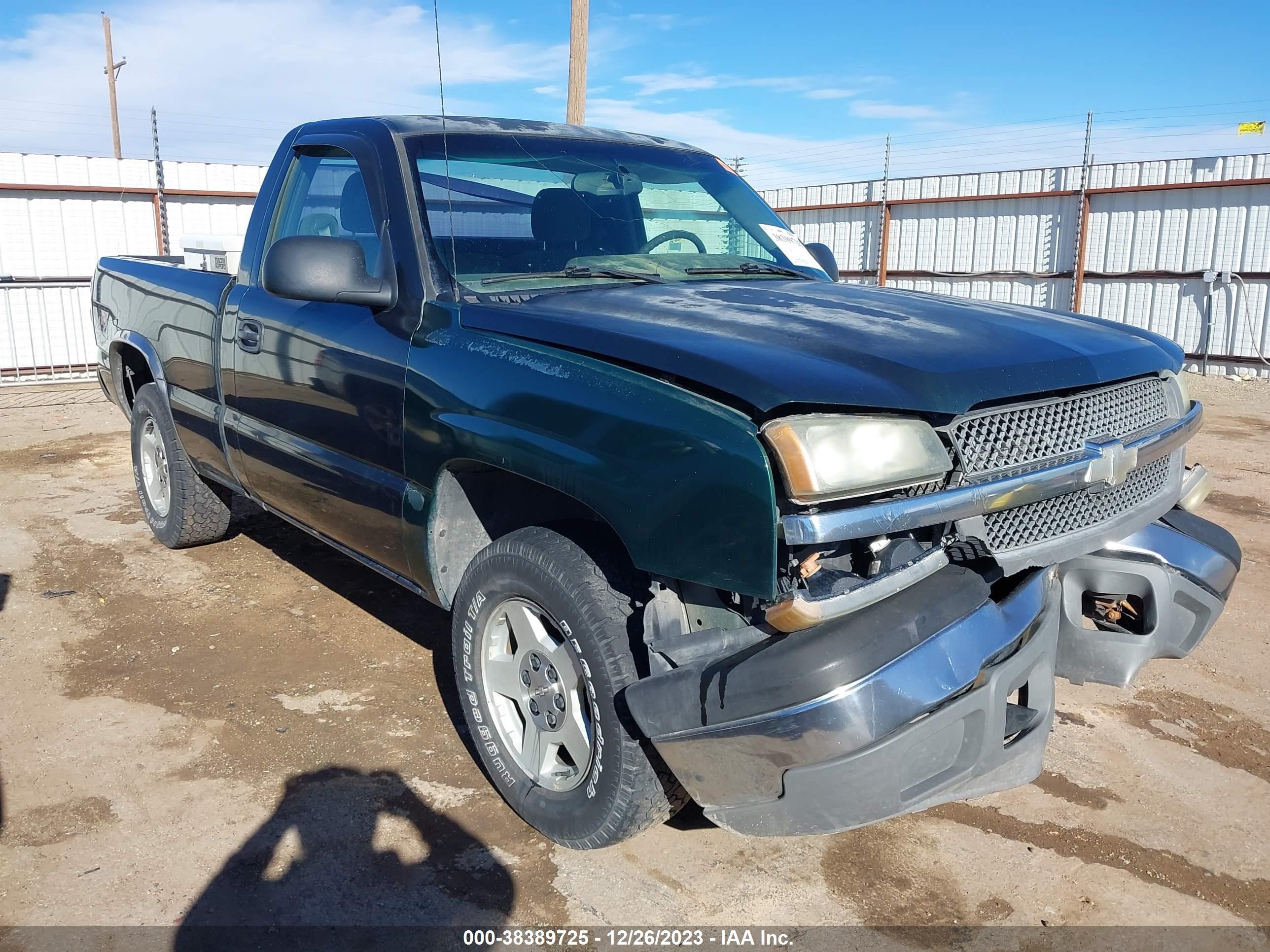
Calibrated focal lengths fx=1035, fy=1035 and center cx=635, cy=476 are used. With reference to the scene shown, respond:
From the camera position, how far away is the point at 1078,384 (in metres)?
2.53

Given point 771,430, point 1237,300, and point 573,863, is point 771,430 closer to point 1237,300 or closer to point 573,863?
point 573,863

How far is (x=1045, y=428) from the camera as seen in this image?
97.2 inches

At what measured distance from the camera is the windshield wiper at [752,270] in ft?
11.4

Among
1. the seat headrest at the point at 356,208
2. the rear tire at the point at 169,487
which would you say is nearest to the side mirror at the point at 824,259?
the seat headrest at the point at 356,208

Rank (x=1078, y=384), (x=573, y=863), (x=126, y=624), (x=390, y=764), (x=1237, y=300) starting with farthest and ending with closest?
1. (x=1237, y=300)
2. (x=126, y=624)
3. (x=390, y=764)
4. (x=573, y=863)
5. (x=1078, y=384)

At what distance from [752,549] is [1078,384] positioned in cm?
100

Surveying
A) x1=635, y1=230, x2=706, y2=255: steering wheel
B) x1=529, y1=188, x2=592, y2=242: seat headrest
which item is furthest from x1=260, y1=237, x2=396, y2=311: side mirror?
x1=635, y1=230, x2=706, y2=255: steering wheel

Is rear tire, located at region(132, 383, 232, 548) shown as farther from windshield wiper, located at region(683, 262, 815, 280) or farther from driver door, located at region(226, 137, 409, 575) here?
windshield wiper, located at region(683, 262, 815, 280)

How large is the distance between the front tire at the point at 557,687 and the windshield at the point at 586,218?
92 centimetres

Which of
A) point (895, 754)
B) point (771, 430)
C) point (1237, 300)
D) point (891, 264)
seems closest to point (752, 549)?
point (771, 430)

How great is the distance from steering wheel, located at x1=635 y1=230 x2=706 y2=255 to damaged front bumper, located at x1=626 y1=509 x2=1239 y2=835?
173 centimetres

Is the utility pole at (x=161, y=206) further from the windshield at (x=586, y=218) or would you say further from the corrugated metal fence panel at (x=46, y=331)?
the windshield at (x=586, y=218)

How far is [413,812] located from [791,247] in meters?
2.41

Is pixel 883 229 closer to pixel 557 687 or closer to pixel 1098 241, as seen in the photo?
pixel 1098 241
